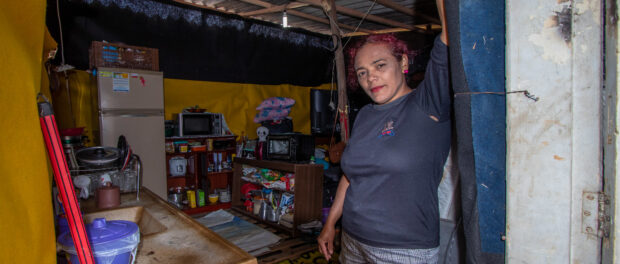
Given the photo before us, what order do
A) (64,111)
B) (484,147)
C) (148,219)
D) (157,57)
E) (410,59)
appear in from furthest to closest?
(157,57) < (64,111) < (148,219) < (410,59) < (484,147)

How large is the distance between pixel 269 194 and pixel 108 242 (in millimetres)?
3586

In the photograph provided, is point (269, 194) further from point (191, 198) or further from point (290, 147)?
point (191, 198)

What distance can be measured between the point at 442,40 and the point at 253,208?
13.5 ft

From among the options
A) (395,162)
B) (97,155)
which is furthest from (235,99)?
(395,162)

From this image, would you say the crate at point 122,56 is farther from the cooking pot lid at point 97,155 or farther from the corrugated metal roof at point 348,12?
the cooking pot lid at point 97,155

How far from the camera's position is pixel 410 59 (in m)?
1.50

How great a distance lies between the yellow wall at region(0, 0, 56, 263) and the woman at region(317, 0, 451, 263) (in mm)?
1011

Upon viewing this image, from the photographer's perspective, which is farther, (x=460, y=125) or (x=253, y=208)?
(x=253, y=208)

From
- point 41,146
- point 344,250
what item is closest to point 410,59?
point 344,250

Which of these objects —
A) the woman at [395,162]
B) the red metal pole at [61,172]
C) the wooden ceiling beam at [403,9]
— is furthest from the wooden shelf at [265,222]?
the red metal pole at [61,172]

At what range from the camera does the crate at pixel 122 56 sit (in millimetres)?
4031

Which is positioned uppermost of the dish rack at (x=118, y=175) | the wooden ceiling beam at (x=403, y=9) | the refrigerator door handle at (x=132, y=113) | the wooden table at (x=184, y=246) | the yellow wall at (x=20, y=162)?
the wooden ceiling beam at (x=403, y=9)

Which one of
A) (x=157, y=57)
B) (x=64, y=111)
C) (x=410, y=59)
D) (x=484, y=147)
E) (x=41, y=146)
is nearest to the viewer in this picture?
(x=41, y=146)

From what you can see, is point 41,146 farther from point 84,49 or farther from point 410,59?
point 84,49
